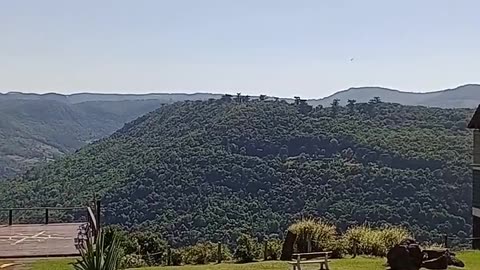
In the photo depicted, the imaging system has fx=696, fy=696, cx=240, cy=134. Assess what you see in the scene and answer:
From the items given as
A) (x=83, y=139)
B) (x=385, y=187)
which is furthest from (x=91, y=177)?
(x=83, y=139)

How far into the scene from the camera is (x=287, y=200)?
1850 inches

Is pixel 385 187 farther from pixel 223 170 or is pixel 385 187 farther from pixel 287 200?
pixel 223 170

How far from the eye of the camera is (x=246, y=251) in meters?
17.9

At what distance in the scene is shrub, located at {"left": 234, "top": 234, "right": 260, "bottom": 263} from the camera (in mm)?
17875

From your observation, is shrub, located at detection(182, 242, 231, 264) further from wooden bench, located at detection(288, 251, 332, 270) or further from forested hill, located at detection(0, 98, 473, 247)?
forested hill, located at detection(0, 98, 473, 247)

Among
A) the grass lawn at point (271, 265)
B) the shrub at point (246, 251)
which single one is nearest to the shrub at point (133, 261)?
the grass lawn at point (271, 265)

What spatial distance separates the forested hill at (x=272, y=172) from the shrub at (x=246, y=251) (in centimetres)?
1250

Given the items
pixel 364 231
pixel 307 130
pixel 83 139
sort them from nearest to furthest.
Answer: pixel 364 231, pixel 307 130, pixel 83 139

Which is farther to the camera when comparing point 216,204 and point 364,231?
point 216,204

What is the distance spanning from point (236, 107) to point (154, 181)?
21.2 metres

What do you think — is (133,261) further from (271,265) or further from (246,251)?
(271,265)

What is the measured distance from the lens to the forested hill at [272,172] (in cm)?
3973

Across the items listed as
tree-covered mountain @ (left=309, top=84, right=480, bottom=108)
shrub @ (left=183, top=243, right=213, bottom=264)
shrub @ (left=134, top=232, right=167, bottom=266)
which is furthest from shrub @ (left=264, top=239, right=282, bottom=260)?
tree-covered mountain @ (left=309, top=84, right=480, bottom=108)

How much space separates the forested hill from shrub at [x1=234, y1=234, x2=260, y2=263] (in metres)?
12.5
